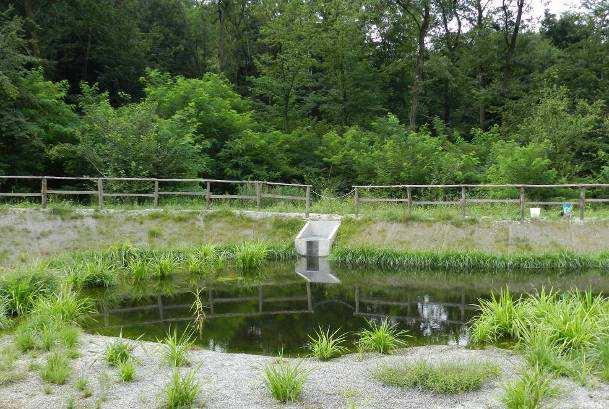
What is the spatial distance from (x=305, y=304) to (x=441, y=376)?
549cm

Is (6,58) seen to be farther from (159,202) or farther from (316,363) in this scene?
(316,363)

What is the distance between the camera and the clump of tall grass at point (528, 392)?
699 cm

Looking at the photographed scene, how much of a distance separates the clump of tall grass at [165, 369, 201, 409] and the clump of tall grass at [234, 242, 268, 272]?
8.90 metres

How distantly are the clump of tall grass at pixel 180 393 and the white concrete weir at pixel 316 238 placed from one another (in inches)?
414

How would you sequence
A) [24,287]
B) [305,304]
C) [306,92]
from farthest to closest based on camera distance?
[306,92]
[305,304]
[24,287]

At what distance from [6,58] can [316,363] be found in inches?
661

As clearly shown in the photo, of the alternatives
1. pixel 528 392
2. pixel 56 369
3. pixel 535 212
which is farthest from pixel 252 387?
pixel 535 212

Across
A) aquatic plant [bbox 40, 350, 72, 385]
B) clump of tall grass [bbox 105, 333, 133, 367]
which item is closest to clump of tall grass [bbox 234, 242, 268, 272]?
clump of tall grass [bbox 105, 333, 133, 367]

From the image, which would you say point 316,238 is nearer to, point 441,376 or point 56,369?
point 441,376

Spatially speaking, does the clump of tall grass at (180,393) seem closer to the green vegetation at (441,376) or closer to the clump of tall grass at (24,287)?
the green vegetation at (441,376)

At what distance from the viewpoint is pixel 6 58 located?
65.7 ft

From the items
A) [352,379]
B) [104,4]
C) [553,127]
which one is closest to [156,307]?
[352,379]

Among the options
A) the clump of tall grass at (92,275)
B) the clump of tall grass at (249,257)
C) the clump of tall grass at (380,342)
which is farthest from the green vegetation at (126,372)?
the clump of tall grass at (249,257)

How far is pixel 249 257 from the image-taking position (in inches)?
656
